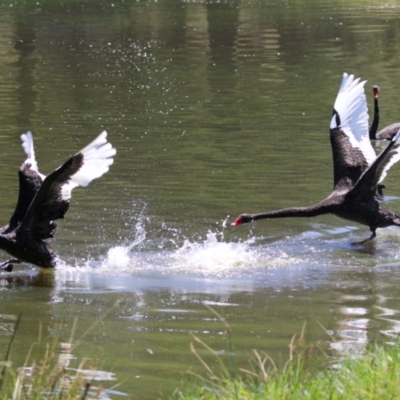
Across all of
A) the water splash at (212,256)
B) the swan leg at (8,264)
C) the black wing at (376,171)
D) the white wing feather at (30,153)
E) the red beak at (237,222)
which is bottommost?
the water splash at (212,256)

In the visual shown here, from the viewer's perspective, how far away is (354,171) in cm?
1143

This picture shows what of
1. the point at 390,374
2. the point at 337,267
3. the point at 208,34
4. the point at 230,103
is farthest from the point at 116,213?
the point at 208,34

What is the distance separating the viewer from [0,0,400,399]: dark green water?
7.34 metres

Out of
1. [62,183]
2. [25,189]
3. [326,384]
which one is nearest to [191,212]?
[25,189]

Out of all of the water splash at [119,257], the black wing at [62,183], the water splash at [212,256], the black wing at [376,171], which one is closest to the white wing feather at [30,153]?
the black wing at [62,183]

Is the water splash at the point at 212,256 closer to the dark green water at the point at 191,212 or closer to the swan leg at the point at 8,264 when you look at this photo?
the dark green water at the point at 191,212

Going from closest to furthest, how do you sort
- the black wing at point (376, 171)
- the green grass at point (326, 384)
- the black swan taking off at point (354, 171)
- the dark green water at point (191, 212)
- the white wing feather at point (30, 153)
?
the green grass at point (326, 384) < the dark green water at point (191, 212) < the white wing feather at point (30, 153) < the black wing at point (376, 171) < the black swan taking off at point (354, 171)

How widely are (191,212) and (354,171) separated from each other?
6.07ft

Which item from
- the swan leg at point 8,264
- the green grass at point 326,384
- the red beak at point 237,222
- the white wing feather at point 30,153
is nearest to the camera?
the green grass at point 326,384

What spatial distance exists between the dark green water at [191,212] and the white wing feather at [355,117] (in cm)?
82

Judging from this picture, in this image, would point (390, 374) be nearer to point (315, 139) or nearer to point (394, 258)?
point (394, 258)

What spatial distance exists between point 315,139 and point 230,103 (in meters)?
3.97

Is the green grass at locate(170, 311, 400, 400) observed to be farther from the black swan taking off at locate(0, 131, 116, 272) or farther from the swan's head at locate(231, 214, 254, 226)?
the swan's head at locate(231, 214, 254, 226)

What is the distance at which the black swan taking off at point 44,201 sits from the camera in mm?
8586
